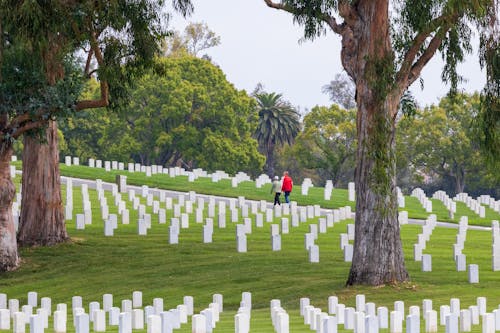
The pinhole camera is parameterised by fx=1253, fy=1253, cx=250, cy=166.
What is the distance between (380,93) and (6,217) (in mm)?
10386

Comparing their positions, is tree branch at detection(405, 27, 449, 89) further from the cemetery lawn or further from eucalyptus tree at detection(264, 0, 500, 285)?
the cemetery lawn

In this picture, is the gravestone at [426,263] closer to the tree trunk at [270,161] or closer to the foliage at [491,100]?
the foliage at [491,100]

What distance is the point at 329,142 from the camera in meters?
80.5

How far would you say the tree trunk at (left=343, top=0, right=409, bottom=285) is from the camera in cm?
2520

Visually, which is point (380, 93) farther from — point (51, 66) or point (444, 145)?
point (444, 145)

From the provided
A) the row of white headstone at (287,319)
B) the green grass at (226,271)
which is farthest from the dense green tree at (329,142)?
the row of white headstone at (287,319)

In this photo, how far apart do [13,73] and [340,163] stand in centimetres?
5211

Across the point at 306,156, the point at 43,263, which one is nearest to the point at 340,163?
the point at 306,156

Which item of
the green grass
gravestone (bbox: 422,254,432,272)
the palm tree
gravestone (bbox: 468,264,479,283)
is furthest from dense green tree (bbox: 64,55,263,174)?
gravestone (bbox: 468,264,479,283)

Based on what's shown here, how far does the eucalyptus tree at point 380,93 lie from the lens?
992 inches

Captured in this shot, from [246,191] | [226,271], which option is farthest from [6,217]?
[246,191]

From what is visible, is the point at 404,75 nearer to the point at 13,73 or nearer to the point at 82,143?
the point at 13,73

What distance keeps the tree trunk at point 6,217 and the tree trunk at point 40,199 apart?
9.30 feet

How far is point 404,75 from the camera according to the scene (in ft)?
84.5
